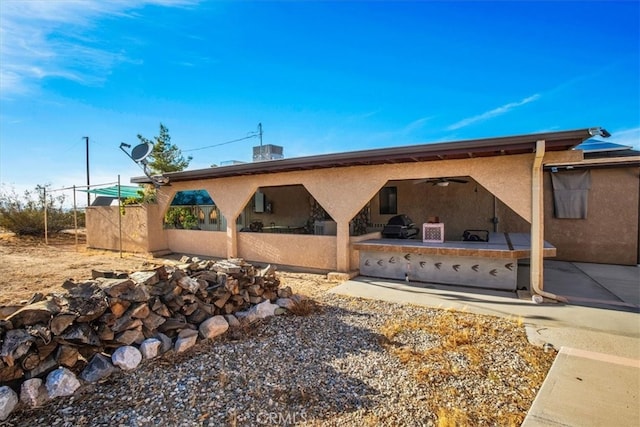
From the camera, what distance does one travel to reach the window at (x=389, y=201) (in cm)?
1199

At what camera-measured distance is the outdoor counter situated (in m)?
6.88

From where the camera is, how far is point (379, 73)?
43.7ft

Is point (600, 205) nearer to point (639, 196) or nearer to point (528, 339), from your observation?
point (639, 196)

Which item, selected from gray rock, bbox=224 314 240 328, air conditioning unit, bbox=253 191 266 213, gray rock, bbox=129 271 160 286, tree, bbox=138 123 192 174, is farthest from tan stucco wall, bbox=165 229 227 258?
tree, bbox=138 123 192 174

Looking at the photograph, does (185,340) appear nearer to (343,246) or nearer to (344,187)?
(343,246)

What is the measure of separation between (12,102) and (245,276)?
1536cm

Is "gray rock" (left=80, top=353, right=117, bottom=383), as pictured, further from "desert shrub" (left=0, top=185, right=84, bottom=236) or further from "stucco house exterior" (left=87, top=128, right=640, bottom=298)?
"desert shrub" (left=0, top=185, right=84, bottom=236)

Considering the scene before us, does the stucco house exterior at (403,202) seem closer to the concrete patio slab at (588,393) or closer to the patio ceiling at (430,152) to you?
the patio ceiling at (430,152)

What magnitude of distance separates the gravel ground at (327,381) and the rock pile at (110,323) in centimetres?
18

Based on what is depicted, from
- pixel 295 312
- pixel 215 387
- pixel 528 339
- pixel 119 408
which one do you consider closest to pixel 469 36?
pixel 528 339

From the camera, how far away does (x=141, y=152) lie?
10.9 m

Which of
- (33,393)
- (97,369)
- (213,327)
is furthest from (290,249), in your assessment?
(33,393)

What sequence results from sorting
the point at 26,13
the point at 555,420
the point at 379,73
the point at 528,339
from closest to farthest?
the point at 555,420 → the point at 528,339 → the point at 26,13 → the point at 379,73

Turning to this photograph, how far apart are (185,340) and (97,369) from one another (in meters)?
0.98
